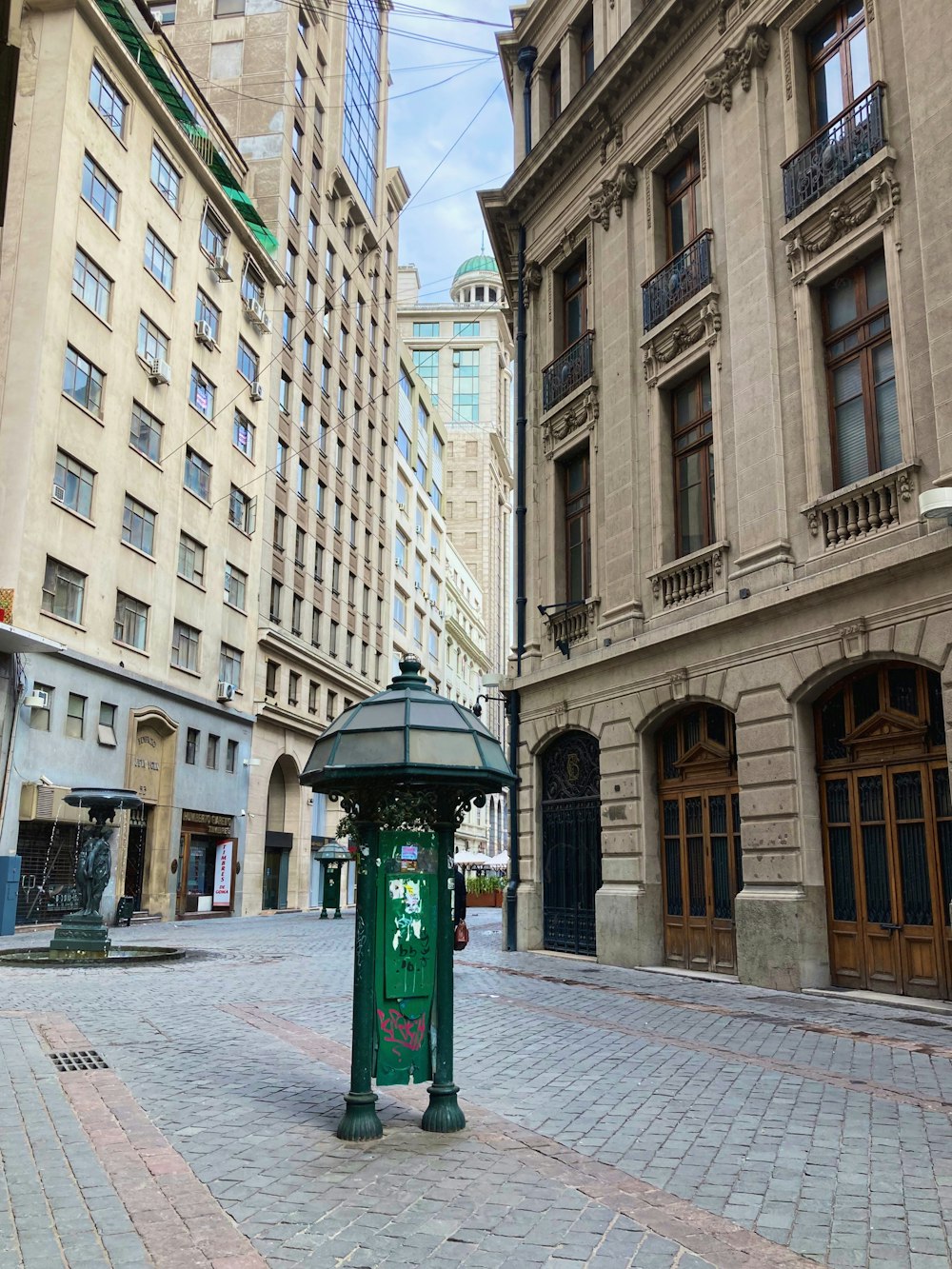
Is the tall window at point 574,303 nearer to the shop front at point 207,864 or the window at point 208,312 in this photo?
the window at point 208,312

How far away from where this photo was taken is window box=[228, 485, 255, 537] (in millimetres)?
36906

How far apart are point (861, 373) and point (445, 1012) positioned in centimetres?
1042

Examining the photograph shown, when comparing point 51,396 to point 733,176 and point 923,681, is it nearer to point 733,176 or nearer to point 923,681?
point 733,176

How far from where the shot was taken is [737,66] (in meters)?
15.6

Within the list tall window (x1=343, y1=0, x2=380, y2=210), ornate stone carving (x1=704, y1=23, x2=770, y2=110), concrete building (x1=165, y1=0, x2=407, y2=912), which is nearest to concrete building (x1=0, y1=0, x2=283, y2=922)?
concrete building (x1=165, y1=0, x2=407, y2=912)

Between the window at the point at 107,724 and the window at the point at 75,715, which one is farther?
the window at the point at 107,724

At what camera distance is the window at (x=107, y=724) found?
27625mm

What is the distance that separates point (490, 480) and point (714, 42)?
286 feet

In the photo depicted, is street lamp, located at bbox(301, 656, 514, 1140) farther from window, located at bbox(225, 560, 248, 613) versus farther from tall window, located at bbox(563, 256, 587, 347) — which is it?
window, located at bbox(225, 560, 248, 613)

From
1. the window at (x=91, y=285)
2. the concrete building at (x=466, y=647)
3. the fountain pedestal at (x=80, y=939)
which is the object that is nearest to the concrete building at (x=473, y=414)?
the concrete building at (x=466, y=647)

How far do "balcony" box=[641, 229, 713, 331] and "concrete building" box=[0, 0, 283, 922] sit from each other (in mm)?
15155

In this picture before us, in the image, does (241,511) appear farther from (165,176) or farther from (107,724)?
(107,724)

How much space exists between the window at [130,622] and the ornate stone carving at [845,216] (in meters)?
21.1

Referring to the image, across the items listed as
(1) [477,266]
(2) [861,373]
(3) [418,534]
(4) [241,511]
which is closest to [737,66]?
(2) [861,373]
